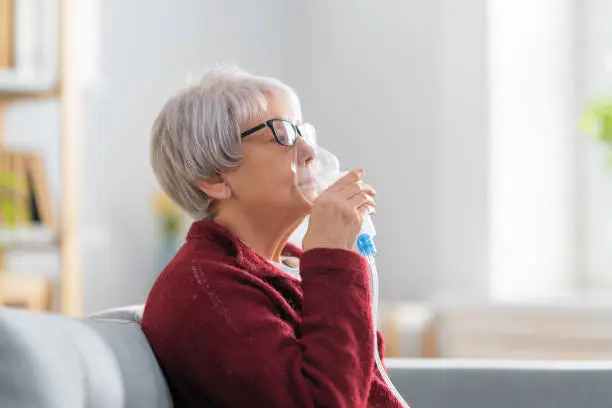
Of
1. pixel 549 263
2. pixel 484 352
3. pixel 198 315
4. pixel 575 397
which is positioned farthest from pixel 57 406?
pixel 549 263

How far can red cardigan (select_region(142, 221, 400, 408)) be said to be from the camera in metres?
1.06

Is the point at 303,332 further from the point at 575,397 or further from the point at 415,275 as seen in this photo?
the point at 415,275

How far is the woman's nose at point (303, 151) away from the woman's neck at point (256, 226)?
0.08 meters

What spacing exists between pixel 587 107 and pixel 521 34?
39 cm

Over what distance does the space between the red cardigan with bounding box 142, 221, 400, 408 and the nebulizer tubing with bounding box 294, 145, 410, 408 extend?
0.12 m

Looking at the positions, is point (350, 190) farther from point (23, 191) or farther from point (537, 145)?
point (537, 145)

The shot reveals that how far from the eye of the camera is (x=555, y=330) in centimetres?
335

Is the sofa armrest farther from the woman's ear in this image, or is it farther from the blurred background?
the blurred background

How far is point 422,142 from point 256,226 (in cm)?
248

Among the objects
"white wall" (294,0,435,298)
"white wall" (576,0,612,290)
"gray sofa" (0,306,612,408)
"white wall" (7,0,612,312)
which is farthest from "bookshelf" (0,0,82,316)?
"white wall" (576,0,612,290)

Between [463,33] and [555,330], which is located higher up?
[463,33]

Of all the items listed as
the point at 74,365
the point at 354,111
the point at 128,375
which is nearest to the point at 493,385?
the point at 128,375

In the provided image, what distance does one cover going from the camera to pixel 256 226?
129 cm

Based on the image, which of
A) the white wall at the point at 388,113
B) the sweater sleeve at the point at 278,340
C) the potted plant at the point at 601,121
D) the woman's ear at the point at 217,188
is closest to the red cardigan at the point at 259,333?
the sweater sleeve at the point at 278,340
